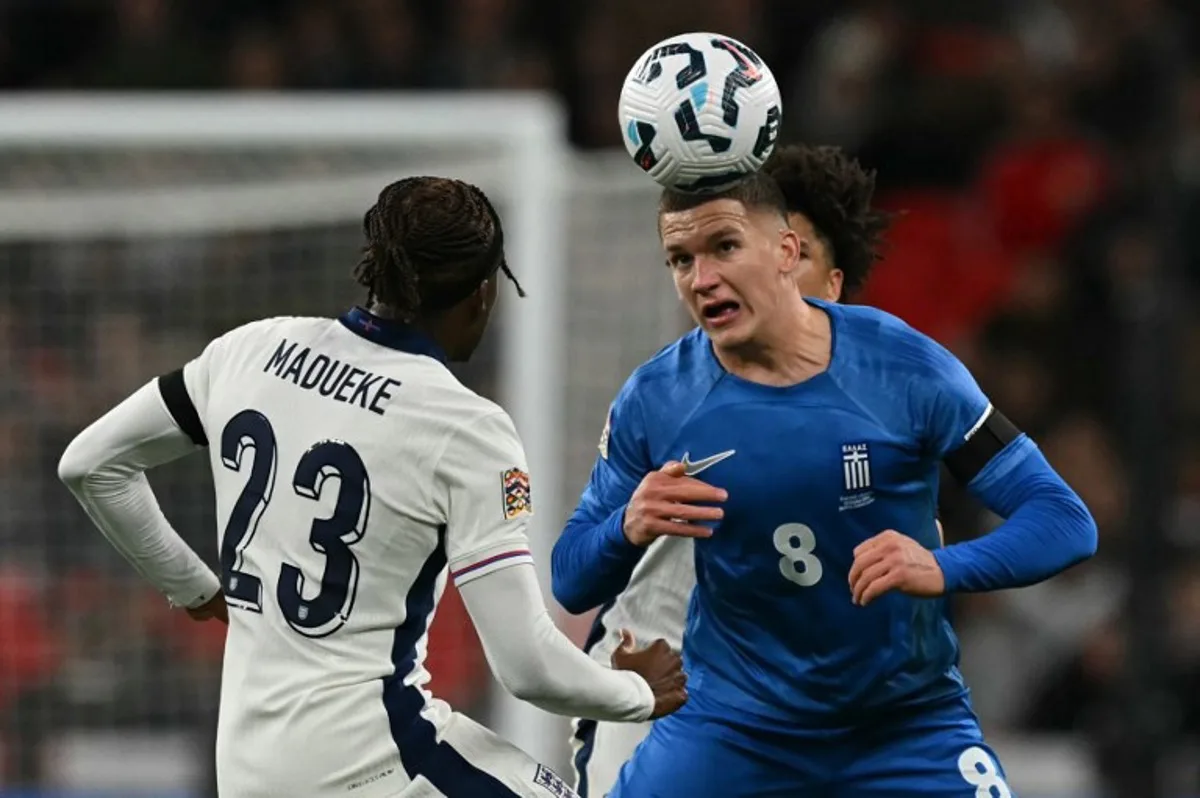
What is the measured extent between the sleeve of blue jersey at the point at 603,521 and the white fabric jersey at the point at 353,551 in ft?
1.03

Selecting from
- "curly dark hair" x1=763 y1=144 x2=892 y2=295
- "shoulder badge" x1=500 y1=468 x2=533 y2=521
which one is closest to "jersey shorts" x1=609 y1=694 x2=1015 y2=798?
"shoulder badge" x1=500 y1=468 x2=533 y2=521

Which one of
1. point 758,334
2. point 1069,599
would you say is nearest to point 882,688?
point 758,334

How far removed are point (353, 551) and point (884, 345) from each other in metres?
1.05

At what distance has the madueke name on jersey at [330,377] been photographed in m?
3.72

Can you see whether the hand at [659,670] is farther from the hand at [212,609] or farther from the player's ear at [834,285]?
the player's ear at [834,285]

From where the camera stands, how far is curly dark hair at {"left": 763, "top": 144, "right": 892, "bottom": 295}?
4.95m

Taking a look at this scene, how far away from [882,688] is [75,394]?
3909 millimetres

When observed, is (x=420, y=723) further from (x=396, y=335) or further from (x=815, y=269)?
(x=815, y=269)

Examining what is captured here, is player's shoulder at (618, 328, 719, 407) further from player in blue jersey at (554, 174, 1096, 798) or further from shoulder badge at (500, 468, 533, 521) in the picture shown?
shoulder badge at (500, 468, 533, 521)

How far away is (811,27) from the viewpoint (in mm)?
10227

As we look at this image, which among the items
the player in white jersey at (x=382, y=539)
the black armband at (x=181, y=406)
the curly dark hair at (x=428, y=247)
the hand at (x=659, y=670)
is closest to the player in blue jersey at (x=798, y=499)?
the hand at (x=659, y=670)

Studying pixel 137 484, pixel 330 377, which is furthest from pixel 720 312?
pixel 137 484

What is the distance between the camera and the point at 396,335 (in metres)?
3.80

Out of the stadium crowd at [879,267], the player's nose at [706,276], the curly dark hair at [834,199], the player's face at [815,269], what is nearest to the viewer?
the player's nose at [706,276]
